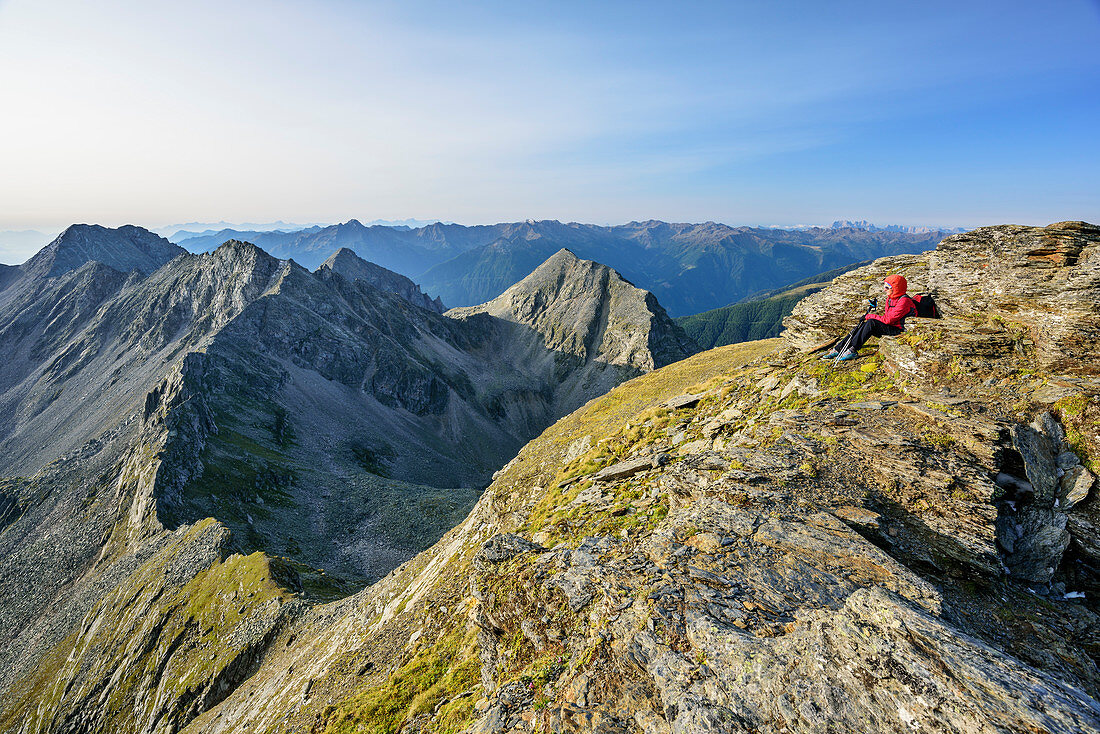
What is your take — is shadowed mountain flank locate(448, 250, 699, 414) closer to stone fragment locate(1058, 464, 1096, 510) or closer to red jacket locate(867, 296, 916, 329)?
red jacket locate(867, 296, 916, 329)

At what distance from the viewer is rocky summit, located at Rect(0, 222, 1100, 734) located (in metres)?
8.15

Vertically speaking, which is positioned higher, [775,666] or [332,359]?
[775,666]

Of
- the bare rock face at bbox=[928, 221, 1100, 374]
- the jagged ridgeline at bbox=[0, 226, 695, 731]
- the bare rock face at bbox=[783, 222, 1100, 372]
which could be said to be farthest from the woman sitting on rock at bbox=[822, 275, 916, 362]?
the jagged ridgeline at bbox=[0, 226, 695, 731]

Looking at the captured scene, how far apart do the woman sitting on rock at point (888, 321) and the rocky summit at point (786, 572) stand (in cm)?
51

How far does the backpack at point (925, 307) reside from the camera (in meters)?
20.0

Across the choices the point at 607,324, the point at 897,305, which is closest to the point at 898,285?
the point at 897,305

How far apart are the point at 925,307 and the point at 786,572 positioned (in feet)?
57.0

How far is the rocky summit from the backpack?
2.22ft

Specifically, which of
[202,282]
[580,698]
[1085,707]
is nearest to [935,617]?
[1085,707]

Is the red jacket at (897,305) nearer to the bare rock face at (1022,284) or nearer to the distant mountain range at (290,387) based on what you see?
the bare rock face at (1022,284)

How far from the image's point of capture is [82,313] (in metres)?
153

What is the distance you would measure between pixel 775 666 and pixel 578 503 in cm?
1082

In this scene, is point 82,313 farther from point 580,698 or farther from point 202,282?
point 580,698

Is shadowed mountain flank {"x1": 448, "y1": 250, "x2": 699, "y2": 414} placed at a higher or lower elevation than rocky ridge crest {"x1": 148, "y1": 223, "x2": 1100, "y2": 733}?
lower
